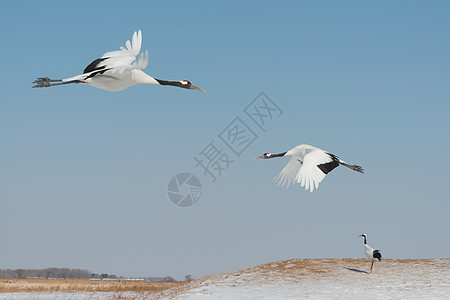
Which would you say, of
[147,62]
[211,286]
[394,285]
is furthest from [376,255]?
[147,62]

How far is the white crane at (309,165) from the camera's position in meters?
13.2

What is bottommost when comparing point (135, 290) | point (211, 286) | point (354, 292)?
point (354, 292)

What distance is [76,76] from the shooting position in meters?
10.6

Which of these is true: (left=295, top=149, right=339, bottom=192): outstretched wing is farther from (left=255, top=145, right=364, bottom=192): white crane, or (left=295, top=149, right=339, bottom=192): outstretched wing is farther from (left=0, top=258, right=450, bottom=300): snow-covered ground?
(left=0, top=258, right=450, bottom=300): snow-covered ground

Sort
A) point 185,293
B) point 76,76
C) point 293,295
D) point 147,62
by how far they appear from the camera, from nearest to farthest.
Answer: point 147,62, point 76,76, point 293,295, point 185,293

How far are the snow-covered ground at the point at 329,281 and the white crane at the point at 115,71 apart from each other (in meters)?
6.38

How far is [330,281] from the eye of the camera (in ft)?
48.5

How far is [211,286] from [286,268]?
9.01 feet

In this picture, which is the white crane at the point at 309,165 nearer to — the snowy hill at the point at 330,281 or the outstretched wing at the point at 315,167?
the outstretched wing at the point at 315,167

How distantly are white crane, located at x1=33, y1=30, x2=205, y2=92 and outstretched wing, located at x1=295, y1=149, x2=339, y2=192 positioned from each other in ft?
16.0

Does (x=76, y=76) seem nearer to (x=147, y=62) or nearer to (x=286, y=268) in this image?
(x=147, y=62)

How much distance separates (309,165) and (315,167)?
171 mm

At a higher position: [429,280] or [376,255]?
[376,255]

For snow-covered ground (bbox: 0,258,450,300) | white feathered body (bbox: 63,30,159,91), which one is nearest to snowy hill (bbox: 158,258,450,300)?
snow-covered ground (bbox: 0,258,450,300)
